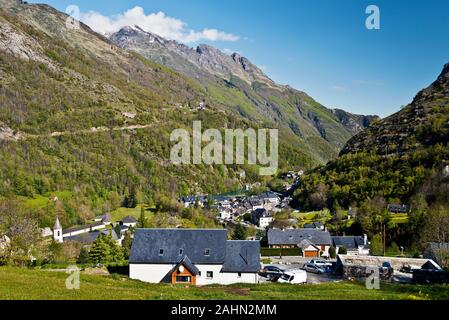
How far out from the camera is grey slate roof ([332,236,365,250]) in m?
74.0

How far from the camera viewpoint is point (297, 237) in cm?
7819

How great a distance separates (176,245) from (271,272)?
34.1 ft

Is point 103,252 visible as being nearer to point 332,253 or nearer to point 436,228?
point 332,253

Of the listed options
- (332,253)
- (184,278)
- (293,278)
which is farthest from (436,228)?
(184,278)

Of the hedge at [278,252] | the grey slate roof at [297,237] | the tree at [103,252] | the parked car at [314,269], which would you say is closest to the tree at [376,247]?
the grey slate roof at [297,237]

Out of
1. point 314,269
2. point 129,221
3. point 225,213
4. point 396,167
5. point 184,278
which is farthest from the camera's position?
point 225,213

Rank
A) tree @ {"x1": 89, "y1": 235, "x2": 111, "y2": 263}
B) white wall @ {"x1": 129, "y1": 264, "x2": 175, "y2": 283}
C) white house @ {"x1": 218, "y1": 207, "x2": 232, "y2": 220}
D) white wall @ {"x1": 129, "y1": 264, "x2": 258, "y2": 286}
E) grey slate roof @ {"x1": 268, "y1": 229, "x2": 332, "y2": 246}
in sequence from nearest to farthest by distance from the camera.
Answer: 1. white wall @ {"x1": 129, "y1": 264, "x2": 258, "y2": 286}
2. white wall @ {"x1": 129, "y1": 264, "x2": 175, "y2": 283}
3. tree @ {"x1": 89, "y1": 235, "x2": 111, "y2": 263}
4. grey slate roof @ {"x1": 268, "y1": 229, "x2": 332, "y2": 246}
5. white house @ {"x1": 218, "y1": 207, "x2": 232, "y2": 220}

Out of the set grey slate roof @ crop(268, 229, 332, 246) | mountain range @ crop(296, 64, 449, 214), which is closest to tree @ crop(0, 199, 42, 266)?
grey slate roof @ crop(268, 229, 332, 246)

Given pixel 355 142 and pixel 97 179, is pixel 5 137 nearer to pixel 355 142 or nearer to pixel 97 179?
pixel 97 179

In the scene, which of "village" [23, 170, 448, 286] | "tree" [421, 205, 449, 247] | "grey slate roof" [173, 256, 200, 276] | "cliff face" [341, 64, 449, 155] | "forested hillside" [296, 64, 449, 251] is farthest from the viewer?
"cliff face" [341, 64, 449, 155]

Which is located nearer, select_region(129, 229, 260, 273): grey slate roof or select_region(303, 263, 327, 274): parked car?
select_region(129, 229, 260, 273): grey slate roof

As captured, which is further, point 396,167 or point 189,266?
point 396,167

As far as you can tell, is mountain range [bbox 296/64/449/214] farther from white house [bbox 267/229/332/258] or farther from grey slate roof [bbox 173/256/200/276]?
grey slate roof [bbox 173/256/200/276]
